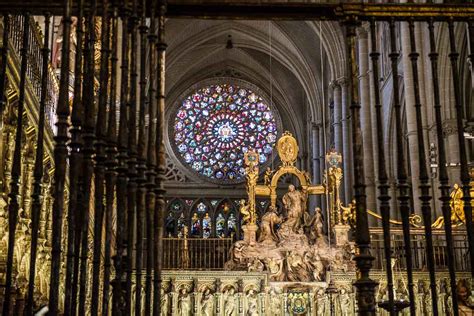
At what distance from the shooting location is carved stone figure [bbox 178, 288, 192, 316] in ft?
47.1

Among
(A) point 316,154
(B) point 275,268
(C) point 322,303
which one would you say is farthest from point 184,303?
(A) point 316,154

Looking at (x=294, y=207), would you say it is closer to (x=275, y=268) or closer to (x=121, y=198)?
(x=275, y=268)

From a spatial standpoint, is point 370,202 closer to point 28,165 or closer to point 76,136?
point 28,165

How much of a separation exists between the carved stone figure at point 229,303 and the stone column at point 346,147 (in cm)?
862

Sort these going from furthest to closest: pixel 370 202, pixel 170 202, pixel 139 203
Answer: pixel 170 202, pixel 370 202, pixel 139 203

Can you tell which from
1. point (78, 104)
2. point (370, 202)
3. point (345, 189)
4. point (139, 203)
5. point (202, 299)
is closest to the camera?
point (78, 104)

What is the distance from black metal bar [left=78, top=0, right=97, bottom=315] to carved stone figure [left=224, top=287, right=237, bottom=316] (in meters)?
10.5

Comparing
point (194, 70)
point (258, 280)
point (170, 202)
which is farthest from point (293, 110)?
point (258, 280)

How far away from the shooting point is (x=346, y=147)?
24.0 m

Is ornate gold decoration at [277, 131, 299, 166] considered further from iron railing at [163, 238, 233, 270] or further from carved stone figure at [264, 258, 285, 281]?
carved stone figure at [264, 258, 285, 281]

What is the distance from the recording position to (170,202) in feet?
105

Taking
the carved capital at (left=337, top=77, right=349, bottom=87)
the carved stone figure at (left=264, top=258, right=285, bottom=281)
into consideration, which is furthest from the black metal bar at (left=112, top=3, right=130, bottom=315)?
the carved capital at (left=337, top=77, right=349, bottom=87)

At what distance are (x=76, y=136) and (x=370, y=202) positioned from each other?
17.8 meters

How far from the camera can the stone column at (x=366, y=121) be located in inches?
826
